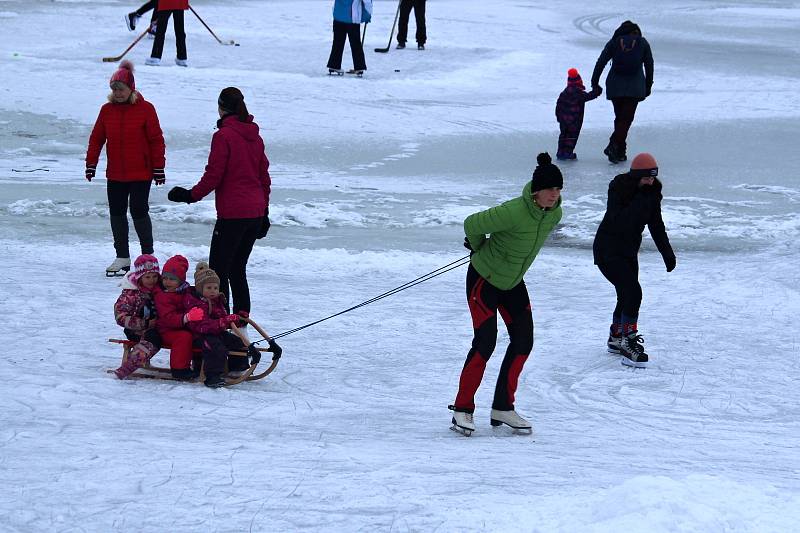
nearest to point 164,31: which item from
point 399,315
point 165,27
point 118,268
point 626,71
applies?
point 165,27

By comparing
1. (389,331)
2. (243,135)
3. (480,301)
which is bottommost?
(389,331)

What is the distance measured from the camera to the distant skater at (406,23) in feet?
65.6

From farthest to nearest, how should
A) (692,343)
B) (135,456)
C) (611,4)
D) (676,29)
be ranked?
(611,4) → (676,29) → (692,343) → (135,456)

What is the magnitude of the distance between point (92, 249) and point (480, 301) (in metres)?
4.91

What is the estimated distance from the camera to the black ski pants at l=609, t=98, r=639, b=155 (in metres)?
13.4

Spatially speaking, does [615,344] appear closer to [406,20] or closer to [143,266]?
[143,266]

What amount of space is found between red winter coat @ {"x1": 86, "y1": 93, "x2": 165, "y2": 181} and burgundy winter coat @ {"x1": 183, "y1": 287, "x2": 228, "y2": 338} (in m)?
A: 2.16

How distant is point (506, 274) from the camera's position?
5.70 meters

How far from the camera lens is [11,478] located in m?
4.83

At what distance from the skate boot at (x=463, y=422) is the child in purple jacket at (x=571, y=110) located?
800cm

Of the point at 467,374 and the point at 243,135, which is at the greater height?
the point at 243,135

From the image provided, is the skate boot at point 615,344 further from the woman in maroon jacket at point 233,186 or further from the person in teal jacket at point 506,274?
the woman in maroon jacket at point 233,186

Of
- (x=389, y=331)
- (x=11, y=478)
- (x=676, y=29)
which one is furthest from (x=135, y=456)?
(x=676, y=29)

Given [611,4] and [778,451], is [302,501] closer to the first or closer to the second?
[778,451]
